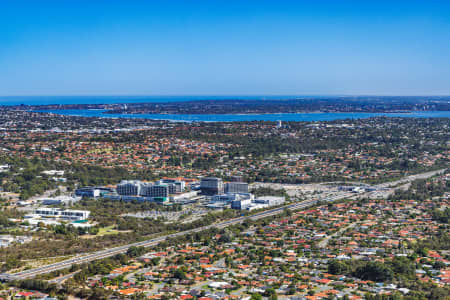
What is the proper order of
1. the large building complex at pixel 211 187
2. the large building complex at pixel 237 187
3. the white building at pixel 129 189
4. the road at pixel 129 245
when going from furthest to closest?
1. the large building complex at pixel 211 187
2. the large building complex at pixel 237 187
3. the white building at pixel 129 189
4. the road at pixel 129 245

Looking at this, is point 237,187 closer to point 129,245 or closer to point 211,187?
A: point 211,187

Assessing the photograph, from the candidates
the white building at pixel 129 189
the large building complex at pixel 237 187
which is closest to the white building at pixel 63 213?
the white building at pixel 129 189

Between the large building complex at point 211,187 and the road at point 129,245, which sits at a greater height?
→ the large building complex at point 211,187

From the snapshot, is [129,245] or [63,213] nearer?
[129,245]

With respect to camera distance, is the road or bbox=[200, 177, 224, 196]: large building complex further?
bbox=[200, 177, 224, 196]: large building complex

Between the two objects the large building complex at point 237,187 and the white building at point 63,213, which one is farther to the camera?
the large building complex at point 237,187

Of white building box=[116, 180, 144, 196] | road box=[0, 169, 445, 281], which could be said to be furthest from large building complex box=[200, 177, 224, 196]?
road box=[0, 169, 445, 281]

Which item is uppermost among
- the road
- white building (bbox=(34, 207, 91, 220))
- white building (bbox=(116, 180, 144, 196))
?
white building (bbox=(116, 180, 144, 196))

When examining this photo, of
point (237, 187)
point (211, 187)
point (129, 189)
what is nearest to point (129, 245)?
point (129, 189)

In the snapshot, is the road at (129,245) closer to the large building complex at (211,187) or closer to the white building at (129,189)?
the large building complex at (211,187)

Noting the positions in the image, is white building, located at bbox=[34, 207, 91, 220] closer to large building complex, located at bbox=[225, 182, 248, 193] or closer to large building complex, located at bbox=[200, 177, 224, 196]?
large building complex, located at bbox=[200, 177, 224, 196]

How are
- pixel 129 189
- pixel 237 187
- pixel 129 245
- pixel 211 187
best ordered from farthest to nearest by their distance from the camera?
pixel 211 187 → pixel 237 187 → pixel 129 189 → pixel 129 245

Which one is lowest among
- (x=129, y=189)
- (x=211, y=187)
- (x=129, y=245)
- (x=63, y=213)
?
(x=129, y=245)

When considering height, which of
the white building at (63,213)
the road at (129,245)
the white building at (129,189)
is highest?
the white building at (129,189)
